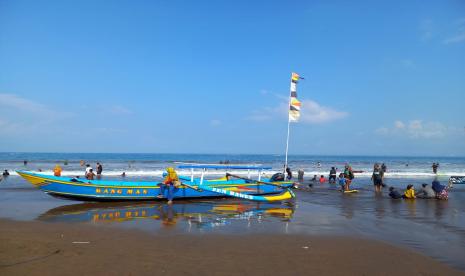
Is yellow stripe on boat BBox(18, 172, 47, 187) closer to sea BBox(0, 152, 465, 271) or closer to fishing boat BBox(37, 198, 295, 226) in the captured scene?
sea BBox(0, 152, 465, 271)

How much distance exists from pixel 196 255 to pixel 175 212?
18.9 feet

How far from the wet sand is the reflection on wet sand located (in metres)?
2.15

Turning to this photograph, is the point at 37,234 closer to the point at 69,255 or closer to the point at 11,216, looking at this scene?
the point at 69,255

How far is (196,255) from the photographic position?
290 inches

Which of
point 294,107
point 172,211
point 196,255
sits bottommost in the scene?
point 172,211

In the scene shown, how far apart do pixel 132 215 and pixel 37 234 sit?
11.7 feet

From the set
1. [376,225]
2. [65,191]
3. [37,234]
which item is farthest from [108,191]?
[376,225]

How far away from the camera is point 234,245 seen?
325 inches

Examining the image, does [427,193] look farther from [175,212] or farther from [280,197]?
[175,212]

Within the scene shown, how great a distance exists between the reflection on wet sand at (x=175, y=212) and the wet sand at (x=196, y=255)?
2.15 metres

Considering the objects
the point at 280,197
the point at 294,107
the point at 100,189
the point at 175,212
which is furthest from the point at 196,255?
the point at 294,107

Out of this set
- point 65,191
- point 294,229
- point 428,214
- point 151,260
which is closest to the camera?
point 151,260

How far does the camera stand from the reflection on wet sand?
37.8ft

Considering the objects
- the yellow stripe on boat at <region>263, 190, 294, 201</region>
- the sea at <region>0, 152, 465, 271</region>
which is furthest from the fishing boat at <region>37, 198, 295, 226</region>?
the yellow stripe on boat at <region>263, 190, 294, 201</region>
